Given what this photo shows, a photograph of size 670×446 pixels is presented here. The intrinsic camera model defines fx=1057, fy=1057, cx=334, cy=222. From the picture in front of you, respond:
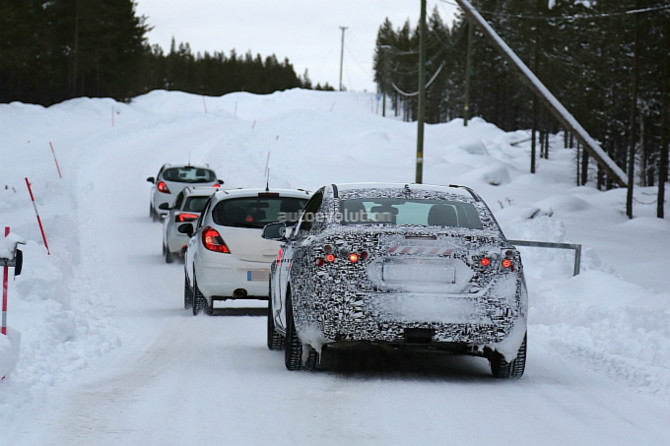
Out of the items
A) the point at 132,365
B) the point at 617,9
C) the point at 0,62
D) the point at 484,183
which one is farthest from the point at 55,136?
the point at 132,365

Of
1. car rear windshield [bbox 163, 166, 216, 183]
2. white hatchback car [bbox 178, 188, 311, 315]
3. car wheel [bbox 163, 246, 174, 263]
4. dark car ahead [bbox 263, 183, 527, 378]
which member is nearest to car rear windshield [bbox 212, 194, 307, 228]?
white hatchback car [bbox 178, 188, 311, 315]

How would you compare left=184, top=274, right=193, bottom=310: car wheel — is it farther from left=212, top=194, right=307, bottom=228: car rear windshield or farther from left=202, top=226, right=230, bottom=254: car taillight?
left=212, top=194, right=307, bottom=228: car rear windshield

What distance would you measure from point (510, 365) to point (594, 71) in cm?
4123

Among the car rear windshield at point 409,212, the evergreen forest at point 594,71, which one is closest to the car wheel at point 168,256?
the car rear windshield at point 409,212

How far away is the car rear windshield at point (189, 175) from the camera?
27031mm

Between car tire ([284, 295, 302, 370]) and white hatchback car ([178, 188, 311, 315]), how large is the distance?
14.7 ft

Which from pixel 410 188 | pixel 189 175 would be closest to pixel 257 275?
pixel 410 188

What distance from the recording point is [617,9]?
38531mm

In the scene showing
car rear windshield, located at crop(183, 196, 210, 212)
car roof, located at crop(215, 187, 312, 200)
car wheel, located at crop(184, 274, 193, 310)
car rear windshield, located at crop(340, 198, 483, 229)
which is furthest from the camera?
car rear windshield, located at crop(183, 196, 210, 212)

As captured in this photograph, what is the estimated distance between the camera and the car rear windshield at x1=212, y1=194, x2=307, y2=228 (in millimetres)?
13281

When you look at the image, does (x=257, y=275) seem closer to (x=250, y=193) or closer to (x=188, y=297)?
(x=250, y=193)

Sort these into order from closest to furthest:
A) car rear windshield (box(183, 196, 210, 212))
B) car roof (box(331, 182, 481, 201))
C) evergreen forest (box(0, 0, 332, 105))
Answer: car roof (box(331, 182, 481, 201)) → car rear windshield (box(183, 196, 210, 212)) → evergreen forest (box(0, 0, 332, 105))

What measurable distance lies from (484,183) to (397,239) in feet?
121

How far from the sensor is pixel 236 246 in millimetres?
13008
